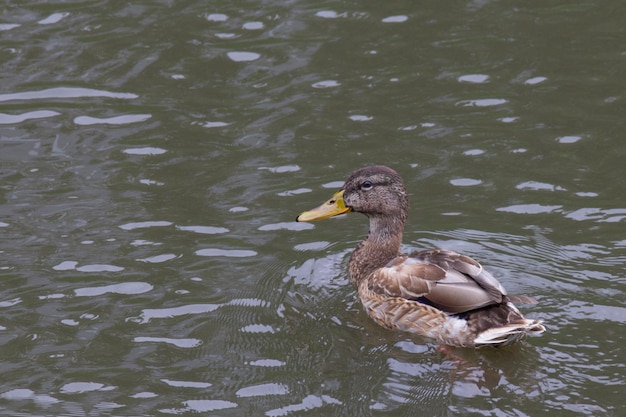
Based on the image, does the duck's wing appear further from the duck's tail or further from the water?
the water

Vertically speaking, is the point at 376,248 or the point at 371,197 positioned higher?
the point at 371,197

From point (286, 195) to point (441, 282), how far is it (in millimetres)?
2798

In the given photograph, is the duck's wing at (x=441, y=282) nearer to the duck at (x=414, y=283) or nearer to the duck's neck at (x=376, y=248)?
the duck at (x=414, y=283)

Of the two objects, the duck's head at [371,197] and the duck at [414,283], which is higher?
the duck's head at [371,197]

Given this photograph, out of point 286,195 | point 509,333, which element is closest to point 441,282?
point 509,333

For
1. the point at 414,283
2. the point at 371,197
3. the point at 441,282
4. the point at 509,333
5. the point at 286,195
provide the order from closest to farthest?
the point at 509,333
the point at 441,282
the point at 414,283
the point at 371,197
the point at 286,195

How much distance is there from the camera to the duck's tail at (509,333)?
28.8 ft

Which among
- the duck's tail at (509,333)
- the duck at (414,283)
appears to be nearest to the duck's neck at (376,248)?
the duck at (414,283)

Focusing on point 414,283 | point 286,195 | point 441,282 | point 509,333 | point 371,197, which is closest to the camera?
point 509,333

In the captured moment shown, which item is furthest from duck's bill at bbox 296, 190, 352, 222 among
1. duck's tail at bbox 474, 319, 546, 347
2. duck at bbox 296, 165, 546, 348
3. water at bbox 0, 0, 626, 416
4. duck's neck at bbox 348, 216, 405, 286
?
duck's tail at bbox 474, 319, 546, 347

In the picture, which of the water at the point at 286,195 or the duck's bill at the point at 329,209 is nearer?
the water at the point at 286,195

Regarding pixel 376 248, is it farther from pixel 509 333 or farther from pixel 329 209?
pixel 509 333

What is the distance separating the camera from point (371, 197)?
35.0 feet

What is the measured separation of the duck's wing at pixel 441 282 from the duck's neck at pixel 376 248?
0.33 meters
